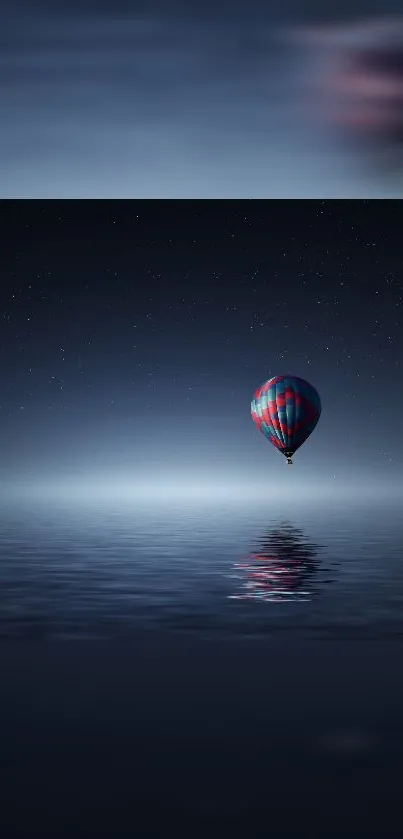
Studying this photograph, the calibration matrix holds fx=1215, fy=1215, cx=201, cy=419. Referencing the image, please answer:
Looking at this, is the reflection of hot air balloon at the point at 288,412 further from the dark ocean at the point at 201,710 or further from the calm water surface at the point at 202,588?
the dark ocean at the point at 201,710

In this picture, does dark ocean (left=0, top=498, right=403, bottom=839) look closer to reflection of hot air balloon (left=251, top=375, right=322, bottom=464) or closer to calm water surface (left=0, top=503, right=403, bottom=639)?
calm water surface (left=0, top=503, right=403, bottom=639)

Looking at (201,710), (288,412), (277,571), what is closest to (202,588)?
(277,571)

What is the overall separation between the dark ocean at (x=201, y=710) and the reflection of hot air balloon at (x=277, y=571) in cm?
17

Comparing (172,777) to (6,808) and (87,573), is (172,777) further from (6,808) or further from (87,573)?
(87,573)

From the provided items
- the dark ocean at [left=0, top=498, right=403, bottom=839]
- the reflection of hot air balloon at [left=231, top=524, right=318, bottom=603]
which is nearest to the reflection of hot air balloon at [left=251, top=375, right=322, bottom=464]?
the reflection of hot air balloon at [left=231, top=524, right=318, bottom=603]

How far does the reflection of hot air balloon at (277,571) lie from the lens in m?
23.0

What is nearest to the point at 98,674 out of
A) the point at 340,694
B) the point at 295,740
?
the point at 340,694

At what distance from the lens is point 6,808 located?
23.8 ft

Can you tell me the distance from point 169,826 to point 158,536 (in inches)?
1863

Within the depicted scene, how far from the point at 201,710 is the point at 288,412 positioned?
53.1m

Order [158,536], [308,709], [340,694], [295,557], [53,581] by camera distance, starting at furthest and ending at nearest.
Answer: [158,536] < [295,557] < [53,581] < [340,694] < [308,709]

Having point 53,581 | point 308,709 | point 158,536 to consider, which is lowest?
point 308,709

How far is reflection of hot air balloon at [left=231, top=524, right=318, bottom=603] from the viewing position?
2297 cm

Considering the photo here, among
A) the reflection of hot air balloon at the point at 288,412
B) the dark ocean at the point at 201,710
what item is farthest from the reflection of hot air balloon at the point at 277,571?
the reflection of hot air balloon at the point at 288,412
